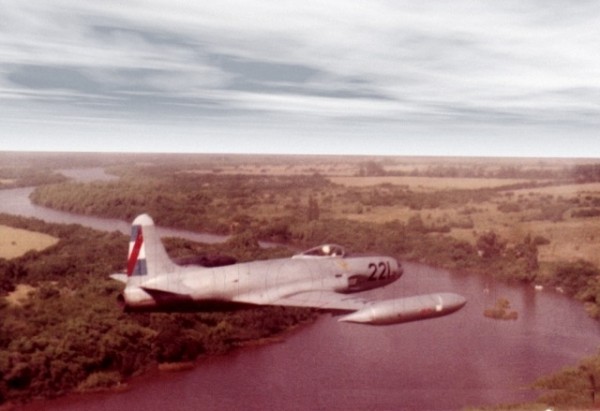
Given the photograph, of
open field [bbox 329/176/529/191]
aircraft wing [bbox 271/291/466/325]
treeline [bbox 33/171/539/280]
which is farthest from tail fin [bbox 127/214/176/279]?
open field [bbox 329/176/529/191]

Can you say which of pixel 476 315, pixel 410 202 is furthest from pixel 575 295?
pixel 410 202

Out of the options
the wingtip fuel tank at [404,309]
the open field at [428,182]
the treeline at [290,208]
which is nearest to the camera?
the wingtip fuel tank at [404,309]

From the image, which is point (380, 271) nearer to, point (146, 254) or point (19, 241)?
point (146, 254)

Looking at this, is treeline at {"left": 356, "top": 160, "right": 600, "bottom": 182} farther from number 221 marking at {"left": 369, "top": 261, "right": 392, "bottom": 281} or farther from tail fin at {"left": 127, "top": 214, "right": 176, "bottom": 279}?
tail fin at {"left": 127, "top": 214, "right": 176, "bottom": 279}

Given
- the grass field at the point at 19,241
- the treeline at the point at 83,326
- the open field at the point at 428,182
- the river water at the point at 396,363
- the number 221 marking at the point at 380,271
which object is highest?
the open field at the point at 428,182

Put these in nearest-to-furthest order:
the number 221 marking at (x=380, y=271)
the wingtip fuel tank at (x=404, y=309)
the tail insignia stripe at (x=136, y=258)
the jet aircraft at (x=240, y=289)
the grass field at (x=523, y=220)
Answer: the wingtip fuel tank at (x=404, y=309) < the jet aircraft at (x=240, y=289) < the tail insignia stripe at (x=136, y=258) < the number 221 marking at (x=380, y=271) < the grass field at (x=523, y=220)

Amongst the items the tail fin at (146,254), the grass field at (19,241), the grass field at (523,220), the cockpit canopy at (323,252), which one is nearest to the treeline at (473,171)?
the grass field at (523,220)

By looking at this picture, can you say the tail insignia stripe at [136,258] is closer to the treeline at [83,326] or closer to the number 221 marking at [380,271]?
the number 221 marking at [380,271]
